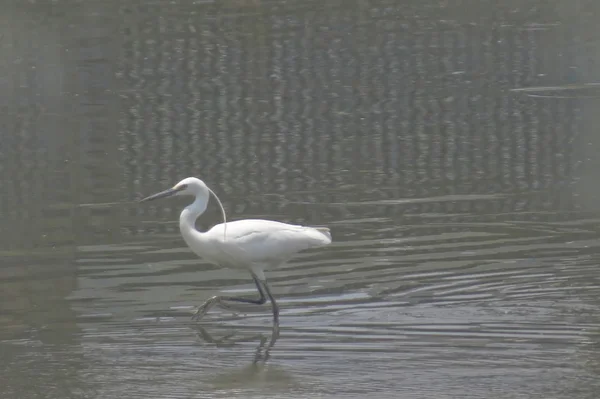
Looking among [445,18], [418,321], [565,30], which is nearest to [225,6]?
[445,18]

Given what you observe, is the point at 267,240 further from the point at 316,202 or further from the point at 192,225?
the point at 316,202

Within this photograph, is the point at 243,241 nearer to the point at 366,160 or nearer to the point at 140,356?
the point at 140,356

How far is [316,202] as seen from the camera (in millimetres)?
12789

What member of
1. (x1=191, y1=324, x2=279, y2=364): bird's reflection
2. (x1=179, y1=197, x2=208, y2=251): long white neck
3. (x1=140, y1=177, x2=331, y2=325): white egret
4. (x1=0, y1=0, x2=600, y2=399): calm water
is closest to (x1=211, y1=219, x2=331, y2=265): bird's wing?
(x1=140, y1=177, x2=331, y2=325): white egret

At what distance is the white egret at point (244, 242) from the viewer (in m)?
9.60

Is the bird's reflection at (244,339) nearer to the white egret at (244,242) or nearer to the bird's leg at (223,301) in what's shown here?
the bird's leg at (223,301)

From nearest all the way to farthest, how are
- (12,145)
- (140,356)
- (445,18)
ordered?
(140,356)
(12,145)
(445,18)

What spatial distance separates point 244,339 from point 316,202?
376cm

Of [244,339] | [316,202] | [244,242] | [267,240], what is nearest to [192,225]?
[244,242]

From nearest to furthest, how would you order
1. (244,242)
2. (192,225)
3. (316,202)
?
(244,242) → (192,225) → (316,202)

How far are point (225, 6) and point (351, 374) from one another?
1965 centimetres

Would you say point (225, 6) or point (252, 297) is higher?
point (225, 6)

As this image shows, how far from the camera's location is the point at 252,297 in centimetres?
1013

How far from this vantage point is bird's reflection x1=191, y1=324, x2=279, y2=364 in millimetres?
8836
